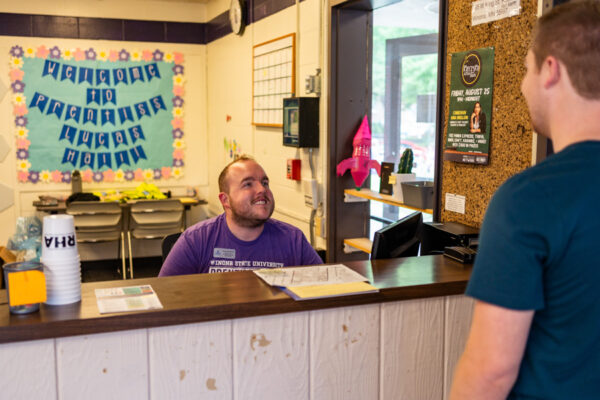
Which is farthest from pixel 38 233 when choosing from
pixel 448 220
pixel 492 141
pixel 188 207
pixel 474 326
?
pixel 474 326

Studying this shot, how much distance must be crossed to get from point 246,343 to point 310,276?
12.8 inches

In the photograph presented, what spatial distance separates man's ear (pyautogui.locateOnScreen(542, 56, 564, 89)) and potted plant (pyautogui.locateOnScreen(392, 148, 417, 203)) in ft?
7.28

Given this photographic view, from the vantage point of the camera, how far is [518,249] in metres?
1.00

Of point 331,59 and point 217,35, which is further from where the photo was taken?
point 217,35

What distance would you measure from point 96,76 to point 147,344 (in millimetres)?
5276

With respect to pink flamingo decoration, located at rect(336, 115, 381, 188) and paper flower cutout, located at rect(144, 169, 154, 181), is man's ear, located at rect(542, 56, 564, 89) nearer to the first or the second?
pink flamingo decoration, located at rect(336, 115, 381, 188)

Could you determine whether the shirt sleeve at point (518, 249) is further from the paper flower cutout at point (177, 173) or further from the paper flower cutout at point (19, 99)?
the paper flower cutout at point (19, 99)

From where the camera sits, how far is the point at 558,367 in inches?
41.3

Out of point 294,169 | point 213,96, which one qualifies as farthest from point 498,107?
point 213,96

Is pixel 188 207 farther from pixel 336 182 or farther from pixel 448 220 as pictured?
pixel 448 220

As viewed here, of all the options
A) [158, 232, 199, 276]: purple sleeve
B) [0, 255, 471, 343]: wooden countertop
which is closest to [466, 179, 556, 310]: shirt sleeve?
[0, 255, 471, 343]: wooden countertop

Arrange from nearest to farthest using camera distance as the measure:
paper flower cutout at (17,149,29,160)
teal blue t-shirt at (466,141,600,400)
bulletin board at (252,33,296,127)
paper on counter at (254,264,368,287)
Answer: teal blue t-shirt at (466,141,600,400), paper on counter at (254,264,368,287), bulletin board at (252,33,296,127), paper flower cutout at (17,149,29,160)

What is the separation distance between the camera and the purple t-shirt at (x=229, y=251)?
251 cm

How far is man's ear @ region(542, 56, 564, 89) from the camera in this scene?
3.38 feet
